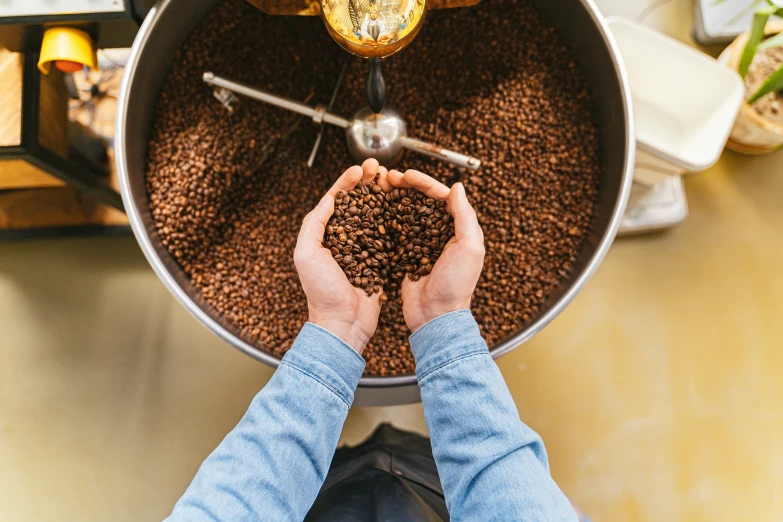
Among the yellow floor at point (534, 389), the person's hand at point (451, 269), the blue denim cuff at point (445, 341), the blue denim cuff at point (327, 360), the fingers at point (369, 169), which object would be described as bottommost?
the yellow floor at point (534, 389)

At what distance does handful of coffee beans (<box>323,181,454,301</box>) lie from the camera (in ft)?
2.79

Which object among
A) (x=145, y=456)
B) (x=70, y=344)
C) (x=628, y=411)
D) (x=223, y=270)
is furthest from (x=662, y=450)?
(x=70, y=344)

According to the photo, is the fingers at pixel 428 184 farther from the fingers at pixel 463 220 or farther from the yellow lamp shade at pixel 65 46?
the yellow lamp shade at pixel 65 46

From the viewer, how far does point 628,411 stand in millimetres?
1207

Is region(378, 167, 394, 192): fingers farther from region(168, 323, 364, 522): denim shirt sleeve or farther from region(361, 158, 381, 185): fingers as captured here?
region(168, 323, 364, 522): denim shirt sleeve

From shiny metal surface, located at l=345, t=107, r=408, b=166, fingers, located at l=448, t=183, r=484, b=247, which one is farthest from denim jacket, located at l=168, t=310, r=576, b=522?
shiny metal surface, located at l=345, t=107, r=408, b=166

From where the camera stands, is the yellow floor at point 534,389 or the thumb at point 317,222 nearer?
the thumb at point 317,222

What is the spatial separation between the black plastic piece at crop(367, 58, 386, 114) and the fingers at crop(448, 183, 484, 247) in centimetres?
19

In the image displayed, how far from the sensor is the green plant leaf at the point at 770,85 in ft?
3.14

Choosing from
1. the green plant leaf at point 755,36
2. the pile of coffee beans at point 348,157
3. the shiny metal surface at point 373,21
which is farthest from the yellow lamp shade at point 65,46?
the green plant leaf at point 755,36

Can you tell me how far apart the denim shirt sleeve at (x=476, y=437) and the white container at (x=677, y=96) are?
572 millimetres

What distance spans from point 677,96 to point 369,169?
719 millimetres

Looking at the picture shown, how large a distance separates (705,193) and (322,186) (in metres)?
0.92

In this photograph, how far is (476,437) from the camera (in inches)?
27.5
